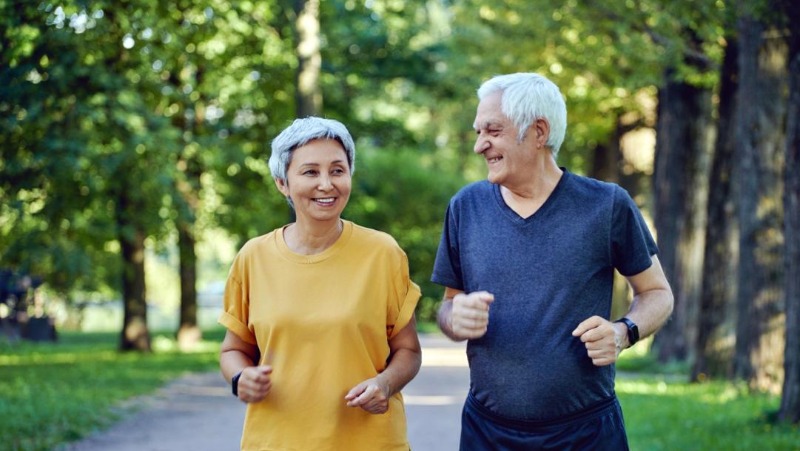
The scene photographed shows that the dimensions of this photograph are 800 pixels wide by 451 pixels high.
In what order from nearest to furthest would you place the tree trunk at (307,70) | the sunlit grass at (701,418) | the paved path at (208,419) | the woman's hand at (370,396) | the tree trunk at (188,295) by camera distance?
the woman's hand at (370,396)
the sunlit grass at (701,418)
the paved path at (208,419)
the tree trunk at (307,70)
the tree trunk at (188,295)

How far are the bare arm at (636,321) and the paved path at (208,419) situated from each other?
6627mm

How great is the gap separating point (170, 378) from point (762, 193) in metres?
8.99

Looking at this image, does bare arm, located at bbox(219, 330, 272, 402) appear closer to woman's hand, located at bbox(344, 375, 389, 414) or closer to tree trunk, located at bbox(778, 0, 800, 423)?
woman's hand, located at bbox(344, 375, 389, 414)

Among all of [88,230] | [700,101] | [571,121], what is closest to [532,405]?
[700,101]

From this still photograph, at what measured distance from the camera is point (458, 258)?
435 cm

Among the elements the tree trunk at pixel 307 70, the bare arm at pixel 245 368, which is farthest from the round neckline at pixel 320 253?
the tree trunk at pixel 307 70

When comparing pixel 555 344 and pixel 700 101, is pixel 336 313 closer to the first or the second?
pixel 555 344

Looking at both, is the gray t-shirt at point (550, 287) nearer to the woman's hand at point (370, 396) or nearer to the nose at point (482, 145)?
the nose at point (482, 145)

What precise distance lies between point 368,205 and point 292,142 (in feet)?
70.8

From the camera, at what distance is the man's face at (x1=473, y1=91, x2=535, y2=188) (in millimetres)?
4145

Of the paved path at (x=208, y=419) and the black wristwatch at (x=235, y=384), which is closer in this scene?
the black wristwatch at (x=235, y=384)

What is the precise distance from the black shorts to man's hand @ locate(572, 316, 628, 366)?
0.77ft

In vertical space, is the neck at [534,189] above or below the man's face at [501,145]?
below

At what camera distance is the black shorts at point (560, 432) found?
4.10 meters
